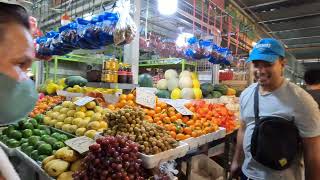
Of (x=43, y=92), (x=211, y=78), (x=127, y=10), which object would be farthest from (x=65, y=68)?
(x=127, y=10)

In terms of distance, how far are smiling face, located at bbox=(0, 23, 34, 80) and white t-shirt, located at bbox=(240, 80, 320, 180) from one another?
1.73 m

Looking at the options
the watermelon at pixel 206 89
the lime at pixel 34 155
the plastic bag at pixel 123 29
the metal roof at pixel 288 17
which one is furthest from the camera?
the metal roof at pixel 288 17

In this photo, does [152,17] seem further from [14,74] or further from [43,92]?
[14,74]

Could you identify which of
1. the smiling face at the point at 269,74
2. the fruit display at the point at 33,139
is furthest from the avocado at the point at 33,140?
the smiling face at the point at 269,74

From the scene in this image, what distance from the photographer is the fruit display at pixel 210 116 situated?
121 inches

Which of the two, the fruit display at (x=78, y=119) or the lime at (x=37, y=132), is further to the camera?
the lime at (x=37, y=132)

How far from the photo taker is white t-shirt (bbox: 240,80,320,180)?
1.79 metres

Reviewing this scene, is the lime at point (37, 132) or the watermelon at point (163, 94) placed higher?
the watermelon at point (163, 94)

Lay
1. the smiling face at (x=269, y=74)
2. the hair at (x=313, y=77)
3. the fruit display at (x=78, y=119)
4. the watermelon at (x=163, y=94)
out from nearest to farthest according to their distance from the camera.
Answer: the smiling face at (x=269, y=74), the fruit display at (x=78, y=119), the hair at (x=313, y=77), the watermelon at (x=163, y=94)

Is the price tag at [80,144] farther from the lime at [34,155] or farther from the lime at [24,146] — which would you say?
the lime at [24,146]

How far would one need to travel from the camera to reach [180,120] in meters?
2.94

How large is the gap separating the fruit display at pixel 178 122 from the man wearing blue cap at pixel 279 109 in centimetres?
62

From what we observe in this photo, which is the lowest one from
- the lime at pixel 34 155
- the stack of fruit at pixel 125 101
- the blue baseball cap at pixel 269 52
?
the lime at pixel 34 155

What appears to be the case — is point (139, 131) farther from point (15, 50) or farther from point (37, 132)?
point (15, 50)
